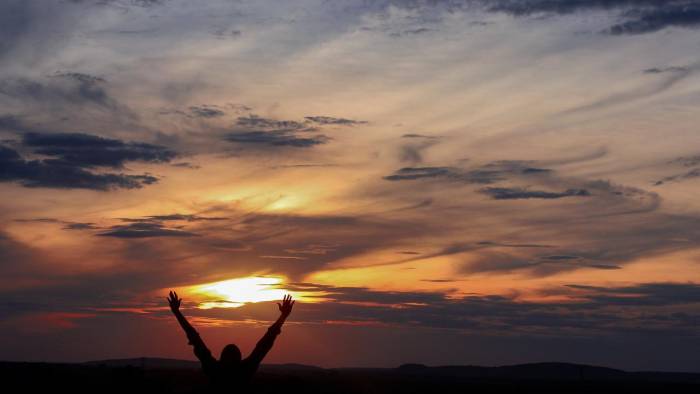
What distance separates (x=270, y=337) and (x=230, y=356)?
77cm

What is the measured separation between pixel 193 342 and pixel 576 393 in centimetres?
9655

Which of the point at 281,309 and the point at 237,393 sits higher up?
the point at 281,309

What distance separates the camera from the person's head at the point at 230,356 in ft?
37.4

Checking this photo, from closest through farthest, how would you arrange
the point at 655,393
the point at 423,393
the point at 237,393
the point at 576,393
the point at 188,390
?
the point at 237,393, the point at 188,390, the point at 423,393, the point at 576,393, the point at 655,393

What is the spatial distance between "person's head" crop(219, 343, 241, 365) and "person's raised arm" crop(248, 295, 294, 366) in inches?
7.6

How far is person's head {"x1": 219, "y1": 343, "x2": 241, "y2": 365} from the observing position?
11.4 metres

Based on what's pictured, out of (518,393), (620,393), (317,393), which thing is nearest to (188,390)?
(317,393)

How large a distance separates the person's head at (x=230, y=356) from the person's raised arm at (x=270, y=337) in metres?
0.19

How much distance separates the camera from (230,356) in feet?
37.6

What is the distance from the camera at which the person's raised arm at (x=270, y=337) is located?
461 inches

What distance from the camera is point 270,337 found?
12047 millimetres

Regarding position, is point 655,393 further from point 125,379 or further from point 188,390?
point 188,390

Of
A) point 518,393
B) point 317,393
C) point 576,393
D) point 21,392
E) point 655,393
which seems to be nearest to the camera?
point 21,392

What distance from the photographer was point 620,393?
361 feet
